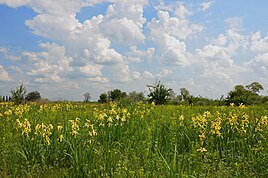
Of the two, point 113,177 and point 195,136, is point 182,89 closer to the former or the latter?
point 195,136

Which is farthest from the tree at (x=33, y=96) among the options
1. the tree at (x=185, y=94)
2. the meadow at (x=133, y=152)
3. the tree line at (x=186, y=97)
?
the meadow at (x=133, y=152)

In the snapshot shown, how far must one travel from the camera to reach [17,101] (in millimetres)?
20531

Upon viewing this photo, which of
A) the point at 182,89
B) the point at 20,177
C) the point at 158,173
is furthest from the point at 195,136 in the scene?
the point at 182,89

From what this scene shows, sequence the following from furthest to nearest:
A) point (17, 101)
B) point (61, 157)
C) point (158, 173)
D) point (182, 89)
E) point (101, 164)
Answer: point (182, 89) → point (17, 101) → point (61, 157) → point (101, 164) → point (158, 173)

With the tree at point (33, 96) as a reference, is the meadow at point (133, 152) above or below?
below

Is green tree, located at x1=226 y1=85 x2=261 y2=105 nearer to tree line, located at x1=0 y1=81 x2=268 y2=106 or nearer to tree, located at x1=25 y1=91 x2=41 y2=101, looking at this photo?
tree line, located at x1=0 y1=81 x2=268 y2=106

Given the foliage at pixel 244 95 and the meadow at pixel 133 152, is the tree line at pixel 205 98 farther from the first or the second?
the meadow at pixel 133 152

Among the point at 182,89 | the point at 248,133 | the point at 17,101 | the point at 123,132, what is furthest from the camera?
the point at 182,89

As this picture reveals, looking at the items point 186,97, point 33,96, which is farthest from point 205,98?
point 33,96

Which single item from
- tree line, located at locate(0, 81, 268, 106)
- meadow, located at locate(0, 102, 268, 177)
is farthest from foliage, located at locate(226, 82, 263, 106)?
meadow, located at locate(0, 102, 268, 177)

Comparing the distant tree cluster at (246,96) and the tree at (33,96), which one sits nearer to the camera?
the distant tree cluster at (246,96)

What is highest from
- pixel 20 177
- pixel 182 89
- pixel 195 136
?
pixel 182 89

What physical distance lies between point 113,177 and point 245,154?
2449 millimetres

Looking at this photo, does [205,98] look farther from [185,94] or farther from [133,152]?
[133,152]
